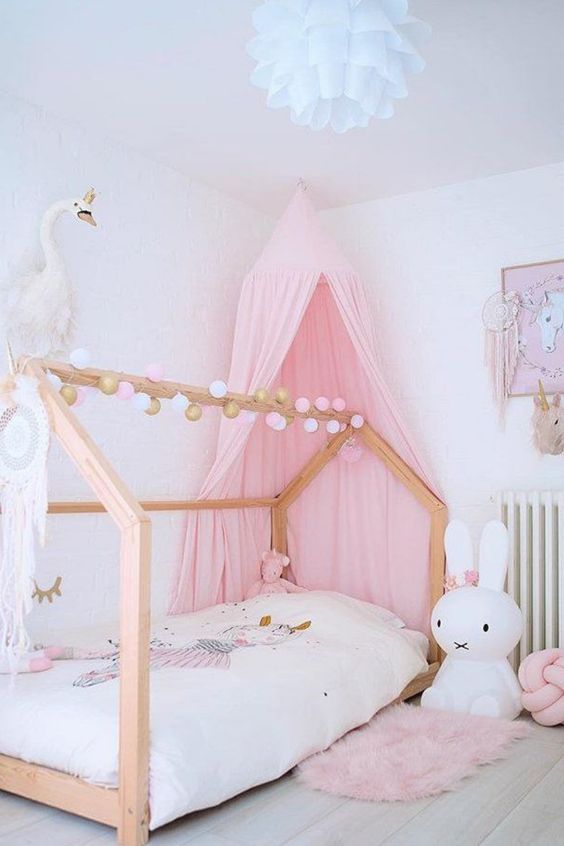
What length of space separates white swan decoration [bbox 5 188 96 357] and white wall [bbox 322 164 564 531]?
1.76m

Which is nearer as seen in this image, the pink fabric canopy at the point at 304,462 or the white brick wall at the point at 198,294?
the white brick wall at the point at 198,294

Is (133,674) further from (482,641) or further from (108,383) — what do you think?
(482,641)

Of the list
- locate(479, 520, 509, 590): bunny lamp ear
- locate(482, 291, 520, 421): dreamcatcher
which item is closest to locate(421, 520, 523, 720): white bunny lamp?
locate(479, 520, 509, 590): bunny lamp ear

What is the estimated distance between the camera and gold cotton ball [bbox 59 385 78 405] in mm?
2703

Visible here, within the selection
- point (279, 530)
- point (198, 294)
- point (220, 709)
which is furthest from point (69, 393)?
point (279, 530)

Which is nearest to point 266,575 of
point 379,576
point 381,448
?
point 379,576

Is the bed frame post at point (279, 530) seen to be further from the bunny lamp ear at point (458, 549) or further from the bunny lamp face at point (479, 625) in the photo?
the bunny lamp face at point (479, 625)

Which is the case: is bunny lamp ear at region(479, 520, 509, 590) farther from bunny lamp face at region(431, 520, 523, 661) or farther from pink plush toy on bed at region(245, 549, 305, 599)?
pink plush toy on bed at region(245, 549, 305, 599)

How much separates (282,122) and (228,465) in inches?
59.6

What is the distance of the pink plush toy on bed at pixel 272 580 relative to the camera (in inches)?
166

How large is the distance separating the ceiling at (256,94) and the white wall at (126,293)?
141mm

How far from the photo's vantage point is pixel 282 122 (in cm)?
342

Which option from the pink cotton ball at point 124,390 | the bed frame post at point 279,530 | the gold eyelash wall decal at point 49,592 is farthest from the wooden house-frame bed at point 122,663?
the bed frame post at point 279,530

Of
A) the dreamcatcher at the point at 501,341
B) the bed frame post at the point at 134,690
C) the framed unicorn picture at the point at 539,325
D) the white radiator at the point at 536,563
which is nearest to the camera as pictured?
the bed frame post at the point at 134,690
